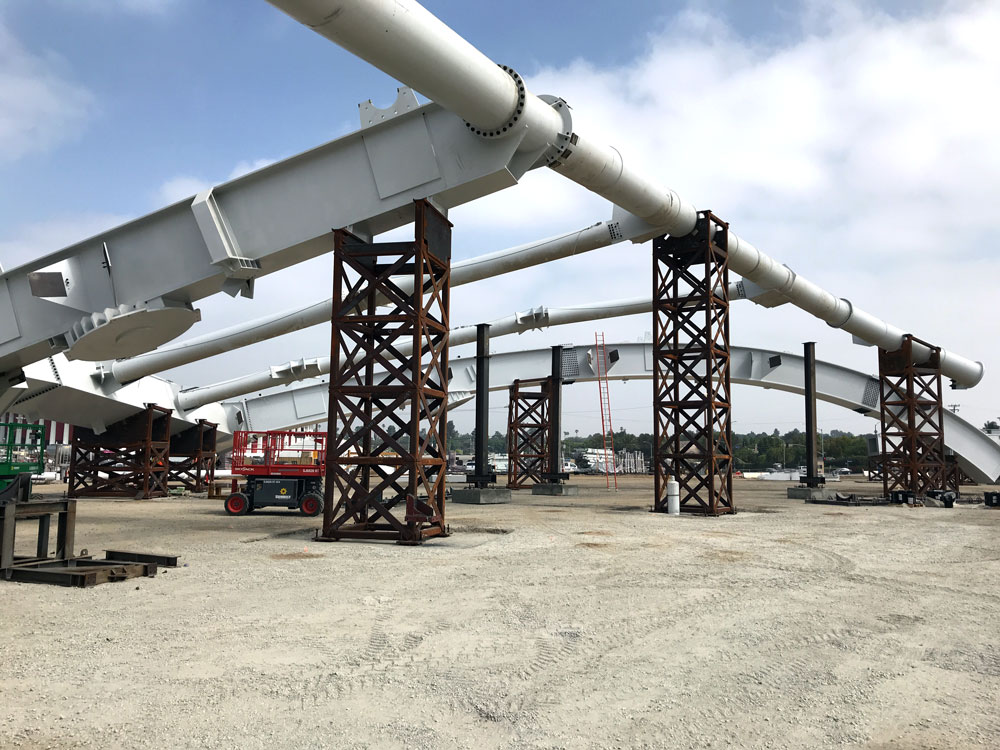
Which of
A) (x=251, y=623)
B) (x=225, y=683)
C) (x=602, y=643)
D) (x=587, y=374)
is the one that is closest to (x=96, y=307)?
(x=251, y=623)

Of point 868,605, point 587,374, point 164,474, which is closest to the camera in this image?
point 868,605

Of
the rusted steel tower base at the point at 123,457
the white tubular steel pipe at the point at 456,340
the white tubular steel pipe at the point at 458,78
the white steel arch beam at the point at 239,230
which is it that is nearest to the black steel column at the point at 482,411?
the white tubular steel pipe at the point at 456,340

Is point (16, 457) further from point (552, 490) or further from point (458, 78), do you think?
point (552, 490)

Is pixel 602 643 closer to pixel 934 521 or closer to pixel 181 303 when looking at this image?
pixel 181 303

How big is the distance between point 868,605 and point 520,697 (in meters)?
4.66

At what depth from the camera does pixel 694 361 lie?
64.8 feet

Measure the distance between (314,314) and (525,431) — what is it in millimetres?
15902

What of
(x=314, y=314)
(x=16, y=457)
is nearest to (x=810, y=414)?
(x=314, y=314)

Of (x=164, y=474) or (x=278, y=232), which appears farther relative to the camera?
(x=164, y=474)

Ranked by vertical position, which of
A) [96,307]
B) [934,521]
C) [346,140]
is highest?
[346,140]

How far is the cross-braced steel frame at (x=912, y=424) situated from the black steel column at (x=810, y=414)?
2.75 metres

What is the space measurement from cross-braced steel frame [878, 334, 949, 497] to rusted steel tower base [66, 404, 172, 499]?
28.3m

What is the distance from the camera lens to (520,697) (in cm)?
473

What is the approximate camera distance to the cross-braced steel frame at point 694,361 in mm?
19156
